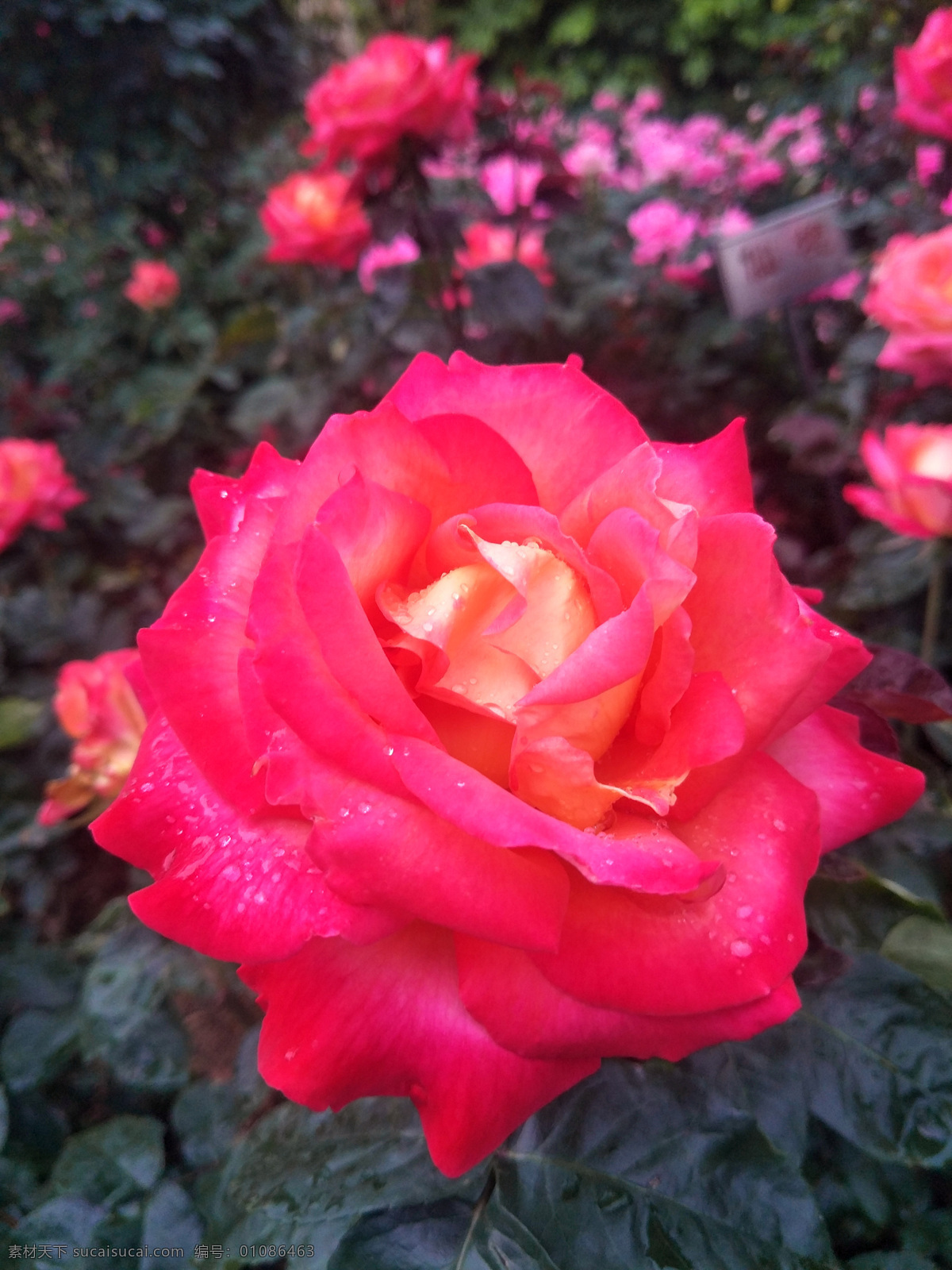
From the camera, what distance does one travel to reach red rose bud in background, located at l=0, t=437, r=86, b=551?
112 cm

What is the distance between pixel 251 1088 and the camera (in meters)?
0.49

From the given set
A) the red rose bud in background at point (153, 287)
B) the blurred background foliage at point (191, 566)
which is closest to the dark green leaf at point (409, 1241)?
the blurred background foliage at point (191, 566)

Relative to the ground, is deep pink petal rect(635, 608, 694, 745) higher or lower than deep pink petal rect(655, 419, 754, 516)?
lower

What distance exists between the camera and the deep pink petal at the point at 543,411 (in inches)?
13.8

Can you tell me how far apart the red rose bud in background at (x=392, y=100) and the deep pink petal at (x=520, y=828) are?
960 millimetres

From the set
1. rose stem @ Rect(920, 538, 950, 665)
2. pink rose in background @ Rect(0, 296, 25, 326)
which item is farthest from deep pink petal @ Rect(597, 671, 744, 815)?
pink rose in background @ Rect(0, 296, 25, 326)

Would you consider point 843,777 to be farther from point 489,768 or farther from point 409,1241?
point 409,1241

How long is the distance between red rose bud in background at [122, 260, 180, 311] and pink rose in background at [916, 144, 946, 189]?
1539 mm

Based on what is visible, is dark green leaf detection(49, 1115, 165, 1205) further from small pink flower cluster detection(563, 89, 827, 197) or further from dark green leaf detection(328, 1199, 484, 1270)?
small pink flower cluster detection(563, 89, 827, 197)

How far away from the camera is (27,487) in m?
1.14

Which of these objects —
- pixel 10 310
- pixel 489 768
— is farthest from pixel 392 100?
pixel 10 310

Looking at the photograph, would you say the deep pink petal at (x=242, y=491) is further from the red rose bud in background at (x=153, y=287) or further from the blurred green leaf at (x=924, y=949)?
the red rose bud in background at (x=153, y=287)

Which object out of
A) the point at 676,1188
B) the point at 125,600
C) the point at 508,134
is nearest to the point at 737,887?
the point at 676,1188

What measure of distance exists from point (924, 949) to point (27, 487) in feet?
4.04
